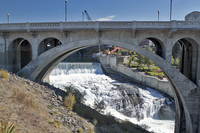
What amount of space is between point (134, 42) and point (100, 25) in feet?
12.8

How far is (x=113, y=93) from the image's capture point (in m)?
33.5

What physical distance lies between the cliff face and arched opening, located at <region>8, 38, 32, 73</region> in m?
7.30

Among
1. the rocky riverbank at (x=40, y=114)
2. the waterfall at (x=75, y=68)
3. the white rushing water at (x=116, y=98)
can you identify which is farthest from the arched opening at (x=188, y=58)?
the waterfall at (x=75, y=68)

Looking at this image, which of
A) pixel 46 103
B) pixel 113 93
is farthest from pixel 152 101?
pixel 46 103

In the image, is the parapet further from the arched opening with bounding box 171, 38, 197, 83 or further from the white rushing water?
the white rushing water

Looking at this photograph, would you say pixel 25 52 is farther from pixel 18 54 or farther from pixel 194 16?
pixel 194 16

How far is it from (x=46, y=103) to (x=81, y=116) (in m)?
2.81

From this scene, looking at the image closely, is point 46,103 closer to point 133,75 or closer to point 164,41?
point 164,41

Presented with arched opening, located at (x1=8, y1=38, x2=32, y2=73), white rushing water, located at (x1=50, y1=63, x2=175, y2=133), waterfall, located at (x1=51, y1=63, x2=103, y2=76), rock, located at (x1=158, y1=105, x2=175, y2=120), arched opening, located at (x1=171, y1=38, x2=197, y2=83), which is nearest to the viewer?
arched opening, located at (x1=171, y1=38, x2=197, y2=83)

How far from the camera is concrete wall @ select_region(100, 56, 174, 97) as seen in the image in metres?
35.0

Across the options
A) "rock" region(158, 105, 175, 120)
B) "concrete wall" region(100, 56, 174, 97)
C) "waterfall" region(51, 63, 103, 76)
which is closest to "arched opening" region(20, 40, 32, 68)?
"waterfall" region(51, 63, 103, 76)

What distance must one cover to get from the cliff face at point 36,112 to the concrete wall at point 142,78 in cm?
2463

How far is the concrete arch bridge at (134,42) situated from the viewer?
18.0m

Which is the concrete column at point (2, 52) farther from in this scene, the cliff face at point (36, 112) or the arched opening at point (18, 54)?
the cliff face at point (36, 112)
